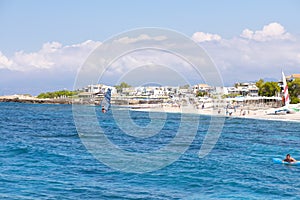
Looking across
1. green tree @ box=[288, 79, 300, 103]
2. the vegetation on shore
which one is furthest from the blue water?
green tree @ box=[288, 79, 300, 103]

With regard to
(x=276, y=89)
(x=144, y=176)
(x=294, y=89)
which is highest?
(x=276, y=89)

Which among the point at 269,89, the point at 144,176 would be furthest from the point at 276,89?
the point at 144,176

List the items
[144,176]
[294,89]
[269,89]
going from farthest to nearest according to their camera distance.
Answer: [269,89] → [294,89] → [144,176]

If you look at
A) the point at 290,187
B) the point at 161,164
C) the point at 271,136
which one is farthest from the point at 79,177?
the point at 271,136

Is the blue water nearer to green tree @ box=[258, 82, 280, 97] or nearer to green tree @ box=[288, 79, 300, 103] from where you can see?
green tree @ box=[288, 79, 300, 103]

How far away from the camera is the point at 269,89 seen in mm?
160125

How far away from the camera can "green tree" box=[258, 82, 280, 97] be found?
519 ft

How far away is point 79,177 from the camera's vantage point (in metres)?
30.0

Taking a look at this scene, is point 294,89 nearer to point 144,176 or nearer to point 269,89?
point 269,89

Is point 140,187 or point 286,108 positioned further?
point 286,108

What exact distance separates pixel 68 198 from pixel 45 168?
362 inches

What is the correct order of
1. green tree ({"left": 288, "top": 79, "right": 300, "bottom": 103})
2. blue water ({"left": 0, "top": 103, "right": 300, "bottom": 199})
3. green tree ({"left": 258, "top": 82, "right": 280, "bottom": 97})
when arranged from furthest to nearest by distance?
green tree ({"left": 258, "top": 82, "right": 280, "bottom": 97})
green tree ({"left": 288, "top": 79, "right": 300, "bottom": 103})
blue water ({"left": 0, "top": 103, "right": 300, "bottom": 199})

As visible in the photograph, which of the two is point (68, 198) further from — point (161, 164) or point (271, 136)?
point (271, 136)

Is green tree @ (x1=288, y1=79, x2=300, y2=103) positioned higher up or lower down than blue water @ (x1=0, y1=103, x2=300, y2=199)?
higher up
